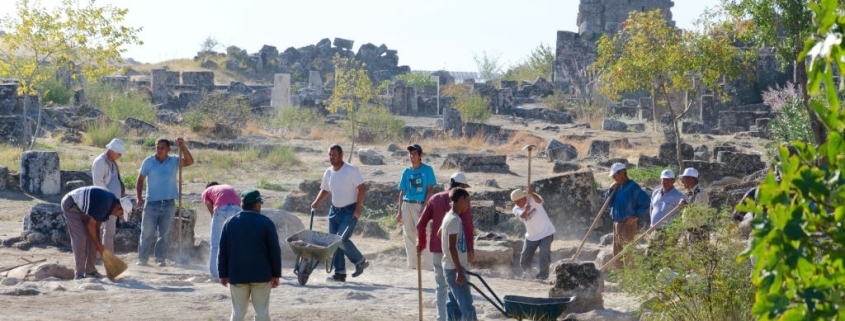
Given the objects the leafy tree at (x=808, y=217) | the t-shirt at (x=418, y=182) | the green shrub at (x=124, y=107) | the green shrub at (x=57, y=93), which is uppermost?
the green shrub at (x=57, y=93)

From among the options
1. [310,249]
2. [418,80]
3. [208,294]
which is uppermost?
[418,80]

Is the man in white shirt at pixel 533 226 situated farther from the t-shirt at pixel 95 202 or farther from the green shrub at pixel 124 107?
the green shrub at pixel 124 107

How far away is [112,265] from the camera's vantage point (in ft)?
37.0

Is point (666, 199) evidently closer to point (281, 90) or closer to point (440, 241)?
point (440, 241)

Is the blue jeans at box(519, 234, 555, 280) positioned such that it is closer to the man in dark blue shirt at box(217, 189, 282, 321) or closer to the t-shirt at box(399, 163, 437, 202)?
the t-shirt at box(399, 163, 437, 202)

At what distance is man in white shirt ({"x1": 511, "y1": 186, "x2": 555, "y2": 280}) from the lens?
1214 cm

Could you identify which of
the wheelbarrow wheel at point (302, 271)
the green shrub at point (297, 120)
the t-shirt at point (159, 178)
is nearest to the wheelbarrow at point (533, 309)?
the wheelbarrow wheel at point (302, 271)

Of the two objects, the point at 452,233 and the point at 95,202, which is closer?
the point at 452,233

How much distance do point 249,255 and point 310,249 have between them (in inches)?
113

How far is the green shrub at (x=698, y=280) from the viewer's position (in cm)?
846

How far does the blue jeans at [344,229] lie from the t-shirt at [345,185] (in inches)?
2.7

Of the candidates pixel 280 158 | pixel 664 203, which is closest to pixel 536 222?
pixel 664 203

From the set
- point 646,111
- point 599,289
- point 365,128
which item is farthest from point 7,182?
point 646,111

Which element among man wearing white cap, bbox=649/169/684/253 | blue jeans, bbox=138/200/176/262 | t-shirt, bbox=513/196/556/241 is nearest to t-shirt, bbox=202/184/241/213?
blue jeans, bbox=138/200/176/262
